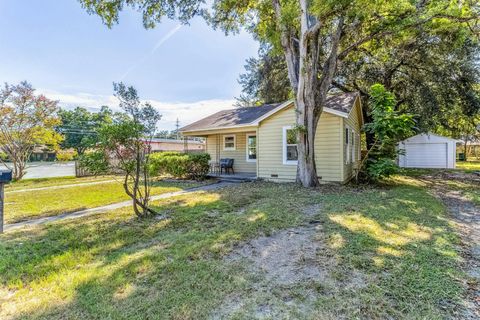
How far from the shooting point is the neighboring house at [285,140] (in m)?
9.43

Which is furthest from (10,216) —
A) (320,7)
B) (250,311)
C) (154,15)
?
(320,7)

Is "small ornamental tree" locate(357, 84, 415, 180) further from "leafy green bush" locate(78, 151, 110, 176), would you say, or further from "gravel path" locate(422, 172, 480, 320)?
"leafy green bush" locate(78, 151, 110, 176)

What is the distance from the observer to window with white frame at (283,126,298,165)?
1019 cm

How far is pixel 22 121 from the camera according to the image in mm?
12250

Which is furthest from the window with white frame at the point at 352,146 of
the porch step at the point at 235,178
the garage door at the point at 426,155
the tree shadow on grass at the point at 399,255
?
the garage door at the point at 426,155

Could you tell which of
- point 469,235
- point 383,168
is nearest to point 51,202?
point 469,235

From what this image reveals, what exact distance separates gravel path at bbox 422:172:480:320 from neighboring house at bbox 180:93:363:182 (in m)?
3.30

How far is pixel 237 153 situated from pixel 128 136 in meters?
9.29

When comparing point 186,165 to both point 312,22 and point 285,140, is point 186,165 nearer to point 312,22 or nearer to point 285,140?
point 285,140

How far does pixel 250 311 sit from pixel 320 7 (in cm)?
805

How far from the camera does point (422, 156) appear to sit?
18469 mm

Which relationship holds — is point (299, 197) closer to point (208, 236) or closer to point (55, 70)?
point (208, 236)

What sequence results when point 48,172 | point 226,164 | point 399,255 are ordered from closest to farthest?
point 399,255 < point 226,164 < point 48,172

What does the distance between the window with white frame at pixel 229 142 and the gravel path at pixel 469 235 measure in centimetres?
A: 920
